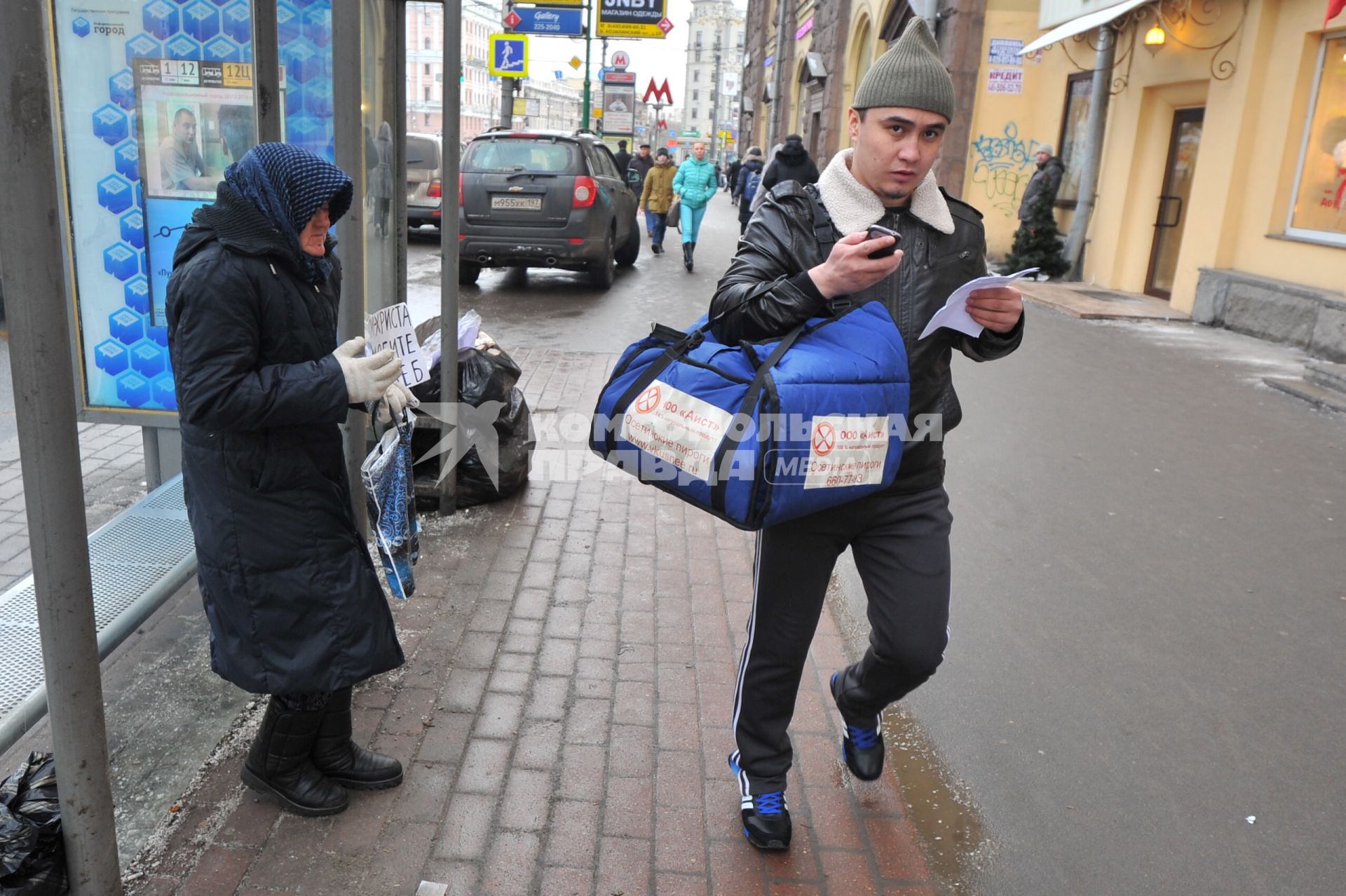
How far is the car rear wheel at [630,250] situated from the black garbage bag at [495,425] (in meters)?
9.93

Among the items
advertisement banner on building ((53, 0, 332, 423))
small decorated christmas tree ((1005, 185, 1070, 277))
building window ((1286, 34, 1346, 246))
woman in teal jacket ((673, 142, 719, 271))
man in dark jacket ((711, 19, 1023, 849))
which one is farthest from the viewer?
woman in teal jacket ((673, 142, 719, 271))

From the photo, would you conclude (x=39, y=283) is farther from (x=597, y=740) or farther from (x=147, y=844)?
(x=597, y=740)

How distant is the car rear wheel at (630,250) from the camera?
1515cm

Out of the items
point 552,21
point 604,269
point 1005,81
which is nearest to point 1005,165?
point 1005,81

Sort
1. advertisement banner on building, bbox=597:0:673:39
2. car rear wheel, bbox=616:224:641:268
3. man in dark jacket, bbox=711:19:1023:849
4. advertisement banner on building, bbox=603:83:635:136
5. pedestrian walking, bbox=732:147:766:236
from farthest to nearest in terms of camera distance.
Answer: advertisement banner on building, bbox=603:83:635:136
advertisement banner on building, bbox=597:0:673:39
pedestrian walking, bbox=732:147:766:236
car rear wheel, bbox=616:224:641:268
man in dark jacket, bbox=711:19:1023:849

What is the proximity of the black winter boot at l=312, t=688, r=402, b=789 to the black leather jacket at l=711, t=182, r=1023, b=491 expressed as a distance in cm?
140

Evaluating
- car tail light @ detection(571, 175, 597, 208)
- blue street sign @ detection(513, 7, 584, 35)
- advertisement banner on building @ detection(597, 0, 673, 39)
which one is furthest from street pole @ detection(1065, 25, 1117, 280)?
advertisement banner on building @ detection(597, 0, 673, 39)

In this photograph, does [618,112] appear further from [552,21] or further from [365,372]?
[365,372]

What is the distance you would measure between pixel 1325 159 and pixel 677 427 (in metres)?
10.8

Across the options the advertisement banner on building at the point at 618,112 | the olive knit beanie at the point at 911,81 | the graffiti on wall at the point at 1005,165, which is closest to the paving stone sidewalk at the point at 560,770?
the olive knit beanie at the point at 911,81

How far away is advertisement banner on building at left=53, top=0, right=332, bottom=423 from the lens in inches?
168

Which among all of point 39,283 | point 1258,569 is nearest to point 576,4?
point 1258,569

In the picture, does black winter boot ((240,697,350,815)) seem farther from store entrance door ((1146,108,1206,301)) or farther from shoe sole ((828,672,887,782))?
store entrance door ((1146,108,1206,301))

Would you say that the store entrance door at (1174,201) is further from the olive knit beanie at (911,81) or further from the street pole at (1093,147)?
the olive knit beanie at (911,81)
